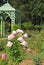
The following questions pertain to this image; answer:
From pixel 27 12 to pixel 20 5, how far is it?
1178mm

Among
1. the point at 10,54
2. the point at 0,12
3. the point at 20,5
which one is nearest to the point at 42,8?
the point at 20,5

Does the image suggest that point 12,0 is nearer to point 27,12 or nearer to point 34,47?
point 27,12

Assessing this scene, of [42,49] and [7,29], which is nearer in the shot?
[42,49]

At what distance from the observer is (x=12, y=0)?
38.3 metres

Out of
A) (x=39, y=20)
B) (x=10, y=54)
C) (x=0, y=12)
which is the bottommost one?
(x=39, y=20)

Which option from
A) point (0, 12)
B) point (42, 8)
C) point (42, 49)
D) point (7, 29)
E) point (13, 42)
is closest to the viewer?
point (13, 42)

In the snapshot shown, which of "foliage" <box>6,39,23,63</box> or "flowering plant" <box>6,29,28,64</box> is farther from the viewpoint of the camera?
"foliage" <box>6,39,23,63</box>

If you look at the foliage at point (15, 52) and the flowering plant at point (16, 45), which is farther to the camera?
the foliage at point (15, 52)

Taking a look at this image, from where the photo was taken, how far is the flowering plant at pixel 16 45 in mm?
5652

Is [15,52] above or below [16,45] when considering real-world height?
below

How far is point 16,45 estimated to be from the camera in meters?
6.04

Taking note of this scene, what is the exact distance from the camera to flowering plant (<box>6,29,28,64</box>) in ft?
18.5

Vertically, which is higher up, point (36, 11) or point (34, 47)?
point (34, 47)

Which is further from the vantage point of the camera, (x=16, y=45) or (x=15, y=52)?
(x=15, y=52)
